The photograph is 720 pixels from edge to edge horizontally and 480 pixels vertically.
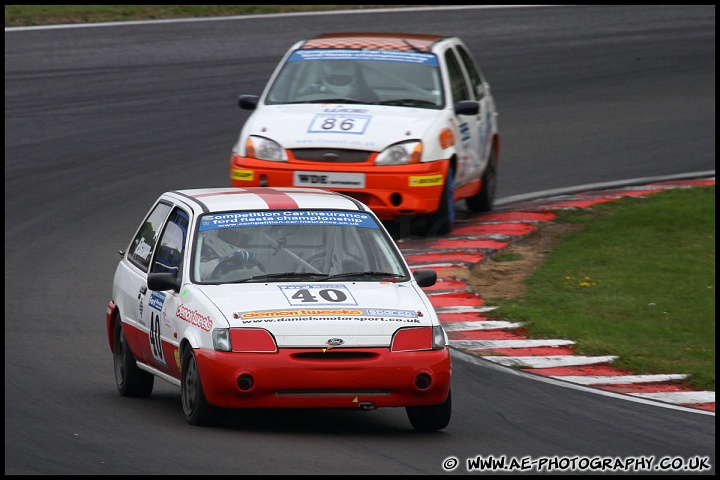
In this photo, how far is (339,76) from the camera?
48.4 ft

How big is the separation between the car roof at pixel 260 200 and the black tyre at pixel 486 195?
6.25 meters

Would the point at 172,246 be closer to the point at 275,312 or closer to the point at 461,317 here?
the point at 275,312

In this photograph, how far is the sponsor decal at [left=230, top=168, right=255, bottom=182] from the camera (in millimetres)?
13867

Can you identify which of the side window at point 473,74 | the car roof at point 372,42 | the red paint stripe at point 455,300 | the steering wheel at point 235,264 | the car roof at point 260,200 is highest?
the car roof at point 372,42

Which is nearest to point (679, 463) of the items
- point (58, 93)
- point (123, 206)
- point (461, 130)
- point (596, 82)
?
point (461, 130)

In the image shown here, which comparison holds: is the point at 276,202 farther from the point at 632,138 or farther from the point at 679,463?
the point at 632,138

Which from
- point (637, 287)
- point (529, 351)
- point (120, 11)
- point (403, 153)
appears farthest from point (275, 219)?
point (120, 11)

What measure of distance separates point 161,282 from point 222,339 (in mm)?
814

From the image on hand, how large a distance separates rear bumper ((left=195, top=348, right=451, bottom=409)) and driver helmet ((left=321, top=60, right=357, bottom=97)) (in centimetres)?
682

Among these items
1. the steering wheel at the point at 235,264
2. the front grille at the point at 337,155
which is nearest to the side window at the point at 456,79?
the front grille at the point at 337,155

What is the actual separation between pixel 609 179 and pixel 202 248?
10076 millimetres

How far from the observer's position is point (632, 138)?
20312 millimetres

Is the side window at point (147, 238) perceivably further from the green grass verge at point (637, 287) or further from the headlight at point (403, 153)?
the headlight at point (403, 153)

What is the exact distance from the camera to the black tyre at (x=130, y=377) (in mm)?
9492
